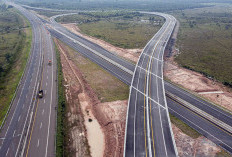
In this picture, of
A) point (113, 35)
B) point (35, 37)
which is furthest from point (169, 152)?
point (35, 37)

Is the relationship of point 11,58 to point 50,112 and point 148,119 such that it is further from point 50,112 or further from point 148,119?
point 148,119

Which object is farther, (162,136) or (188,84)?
(188,84)

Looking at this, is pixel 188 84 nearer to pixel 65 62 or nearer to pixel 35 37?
pixel 65 62

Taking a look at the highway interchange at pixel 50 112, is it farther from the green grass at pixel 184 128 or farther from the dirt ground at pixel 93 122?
the dirt ground at pixel 93 122

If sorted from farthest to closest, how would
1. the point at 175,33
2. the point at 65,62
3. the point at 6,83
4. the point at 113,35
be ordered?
the point at 175,33, the point at 113,35, the point at 65,62, the point at 6,83

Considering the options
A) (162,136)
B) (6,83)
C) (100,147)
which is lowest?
(100,147)

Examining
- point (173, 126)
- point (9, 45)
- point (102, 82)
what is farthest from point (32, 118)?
point (9, 45)

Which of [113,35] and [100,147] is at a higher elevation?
[113,35]
